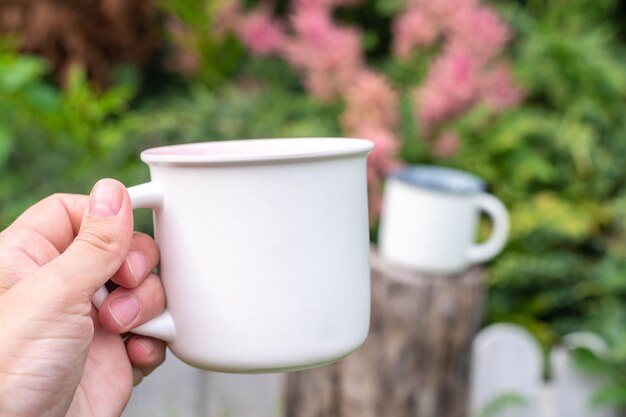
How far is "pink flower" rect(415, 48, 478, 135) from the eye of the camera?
8.87ft

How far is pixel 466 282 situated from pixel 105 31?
208 cm

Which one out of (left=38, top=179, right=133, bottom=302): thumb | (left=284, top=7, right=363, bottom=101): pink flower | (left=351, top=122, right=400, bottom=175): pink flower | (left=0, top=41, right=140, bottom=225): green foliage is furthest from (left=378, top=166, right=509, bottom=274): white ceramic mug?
(left=38, top=179, right=133, bottom=302): thumb

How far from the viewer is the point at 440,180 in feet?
7.70

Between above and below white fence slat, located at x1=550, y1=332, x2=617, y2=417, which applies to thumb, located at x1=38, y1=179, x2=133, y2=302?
above

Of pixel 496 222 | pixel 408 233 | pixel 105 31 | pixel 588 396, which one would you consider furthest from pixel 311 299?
pixel 105 31

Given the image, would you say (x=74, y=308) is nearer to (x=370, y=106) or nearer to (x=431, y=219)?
(x=431, y=219)

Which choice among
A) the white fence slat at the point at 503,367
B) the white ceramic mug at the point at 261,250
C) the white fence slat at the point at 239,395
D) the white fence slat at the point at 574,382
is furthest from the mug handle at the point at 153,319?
the white fence slat at the point at 574,382

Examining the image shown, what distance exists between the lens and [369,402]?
237cm

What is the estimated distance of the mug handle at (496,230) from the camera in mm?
2371

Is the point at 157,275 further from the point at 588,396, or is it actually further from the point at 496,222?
the point at 588,396

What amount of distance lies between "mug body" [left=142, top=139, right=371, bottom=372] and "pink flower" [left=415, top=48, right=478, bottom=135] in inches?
73.2

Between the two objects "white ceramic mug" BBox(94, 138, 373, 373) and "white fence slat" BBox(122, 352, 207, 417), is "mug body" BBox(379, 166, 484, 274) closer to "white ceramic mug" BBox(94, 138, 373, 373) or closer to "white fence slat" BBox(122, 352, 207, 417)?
"white fence slat" BBox(122, 352, 207, 417)

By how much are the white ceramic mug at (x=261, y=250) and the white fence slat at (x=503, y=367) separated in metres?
1.64

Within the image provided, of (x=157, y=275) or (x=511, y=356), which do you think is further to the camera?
(x=511, y=356)
